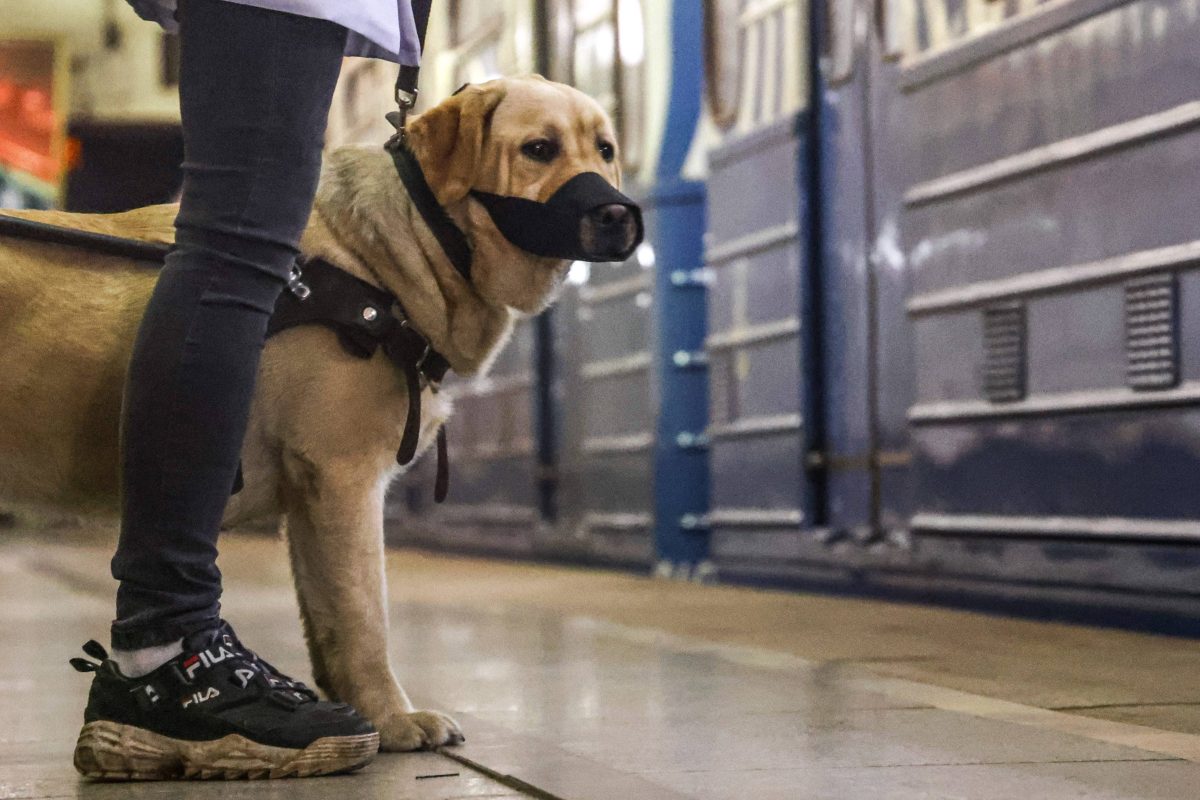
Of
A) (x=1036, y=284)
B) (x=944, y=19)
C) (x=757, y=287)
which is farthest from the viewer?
(x=757, y=287)

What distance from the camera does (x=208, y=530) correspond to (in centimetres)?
213

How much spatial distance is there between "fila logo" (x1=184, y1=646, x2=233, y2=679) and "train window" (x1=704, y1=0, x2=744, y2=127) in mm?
4715

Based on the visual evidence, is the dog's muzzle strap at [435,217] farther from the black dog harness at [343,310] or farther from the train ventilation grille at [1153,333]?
the train ventilation grille at [1153,333]

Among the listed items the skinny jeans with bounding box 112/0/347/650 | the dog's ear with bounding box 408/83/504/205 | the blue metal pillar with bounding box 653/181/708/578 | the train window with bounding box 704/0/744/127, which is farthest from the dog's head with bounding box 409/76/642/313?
the blue metal pillar with bounding box 653/181/708/578

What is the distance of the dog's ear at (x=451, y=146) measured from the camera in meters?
2.64

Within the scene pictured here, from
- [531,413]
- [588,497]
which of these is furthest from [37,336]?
[531,413]

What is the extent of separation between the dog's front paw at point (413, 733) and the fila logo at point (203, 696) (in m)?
0.33

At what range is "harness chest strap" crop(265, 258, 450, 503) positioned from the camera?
7.95ft

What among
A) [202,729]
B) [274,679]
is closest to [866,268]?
[274,679]

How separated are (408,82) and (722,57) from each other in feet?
13.6

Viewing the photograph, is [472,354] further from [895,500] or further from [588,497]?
[588,497]

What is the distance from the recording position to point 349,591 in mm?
2457

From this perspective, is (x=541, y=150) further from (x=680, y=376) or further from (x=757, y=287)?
(x=680, y=376)

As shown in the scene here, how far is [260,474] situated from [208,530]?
0.36 meters
